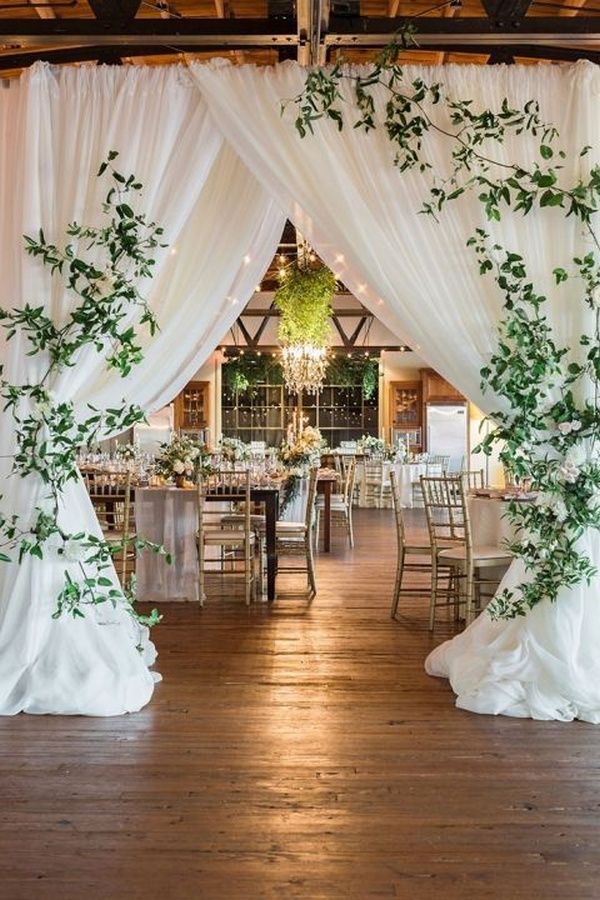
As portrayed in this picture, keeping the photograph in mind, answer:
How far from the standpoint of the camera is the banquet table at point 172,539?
23.6 feet

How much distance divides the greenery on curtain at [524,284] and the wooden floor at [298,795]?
2.96 ft

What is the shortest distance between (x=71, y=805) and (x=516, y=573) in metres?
2.47

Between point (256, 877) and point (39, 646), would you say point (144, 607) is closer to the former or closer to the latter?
point (39, 646)

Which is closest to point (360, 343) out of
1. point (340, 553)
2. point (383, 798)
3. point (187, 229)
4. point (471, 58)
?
point (340, 553)

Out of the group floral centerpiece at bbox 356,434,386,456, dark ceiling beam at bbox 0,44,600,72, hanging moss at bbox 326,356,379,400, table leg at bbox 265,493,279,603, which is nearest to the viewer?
dark ceiling beam at bbox 0,44,600,72

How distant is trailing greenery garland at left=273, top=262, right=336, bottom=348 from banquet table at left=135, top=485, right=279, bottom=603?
4036 mm

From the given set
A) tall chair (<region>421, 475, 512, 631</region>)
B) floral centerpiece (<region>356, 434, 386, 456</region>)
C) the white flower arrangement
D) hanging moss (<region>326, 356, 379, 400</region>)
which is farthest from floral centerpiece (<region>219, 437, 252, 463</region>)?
hanging moss (<region>326, 356, 379, 400</region>)

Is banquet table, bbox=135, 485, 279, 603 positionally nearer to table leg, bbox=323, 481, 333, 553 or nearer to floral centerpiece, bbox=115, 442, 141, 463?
floral centerpiece, bbox=115, 442, 141, 463

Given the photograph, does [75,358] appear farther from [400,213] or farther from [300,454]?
[300,454]

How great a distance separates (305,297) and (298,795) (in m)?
8.10

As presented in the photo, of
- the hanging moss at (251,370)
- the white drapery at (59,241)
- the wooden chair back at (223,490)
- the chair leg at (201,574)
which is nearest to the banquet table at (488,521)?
the wooden chair back at (223,490)

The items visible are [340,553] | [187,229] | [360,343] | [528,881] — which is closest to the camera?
[528,881]

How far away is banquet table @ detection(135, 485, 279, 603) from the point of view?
719 centimetres

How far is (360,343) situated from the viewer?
18312mm
